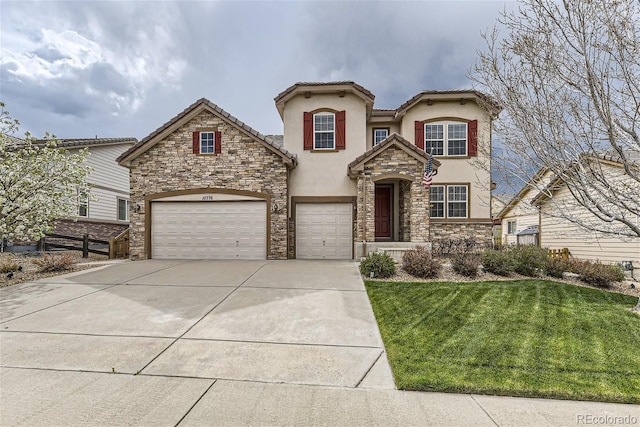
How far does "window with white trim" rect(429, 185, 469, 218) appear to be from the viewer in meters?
14.9

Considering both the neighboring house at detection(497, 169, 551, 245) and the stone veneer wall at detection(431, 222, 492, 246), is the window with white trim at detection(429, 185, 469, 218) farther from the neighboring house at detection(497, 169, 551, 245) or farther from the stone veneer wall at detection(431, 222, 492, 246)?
the neighboring house at detection(497, 169, 551, 245)

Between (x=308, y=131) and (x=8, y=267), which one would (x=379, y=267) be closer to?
(x=308, y=131)

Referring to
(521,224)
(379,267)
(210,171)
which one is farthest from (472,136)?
(210,171)

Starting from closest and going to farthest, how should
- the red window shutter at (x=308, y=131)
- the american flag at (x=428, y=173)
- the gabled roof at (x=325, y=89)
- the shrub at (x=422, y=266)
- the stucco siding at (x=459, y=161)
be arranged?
the shrub at (x=422, y=266) < the american flag at (x=428, y=173) < the gabled roof at (x=325, y=89) < the red window shutter at (x=308, y=131) < the stucco siding at (x=459, y=161)

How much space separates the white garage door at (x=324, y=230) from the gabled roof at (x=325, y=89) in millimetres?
4952

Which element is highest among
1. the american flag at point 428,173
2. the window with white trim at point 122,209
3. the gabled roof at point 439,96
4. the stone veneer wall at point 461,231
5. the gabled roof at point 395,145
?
the gabled roof at point 439,96

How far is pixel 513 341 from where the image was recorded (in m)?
4.73

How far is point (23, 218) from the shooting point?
959cm

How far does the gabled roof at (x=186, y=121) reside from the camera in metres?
13.1

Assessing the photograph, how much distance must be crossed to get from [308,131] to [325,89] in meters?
2.01

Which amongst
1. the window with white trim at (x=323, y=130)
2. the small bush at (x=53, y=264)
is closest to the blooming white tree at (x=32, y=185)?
the small bush at (x=53, y=264)

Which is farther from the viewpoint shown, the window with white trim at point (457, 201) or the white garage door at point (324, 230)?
the window with white trim at point (457, 201)

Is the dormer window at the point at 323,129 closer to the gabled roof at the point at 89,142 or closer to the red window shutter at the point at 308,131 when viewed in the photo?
the red window shutter at the point at 308,131

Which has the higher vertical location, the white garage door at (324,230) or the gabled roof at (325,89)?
the gabled roof at (325,89)
